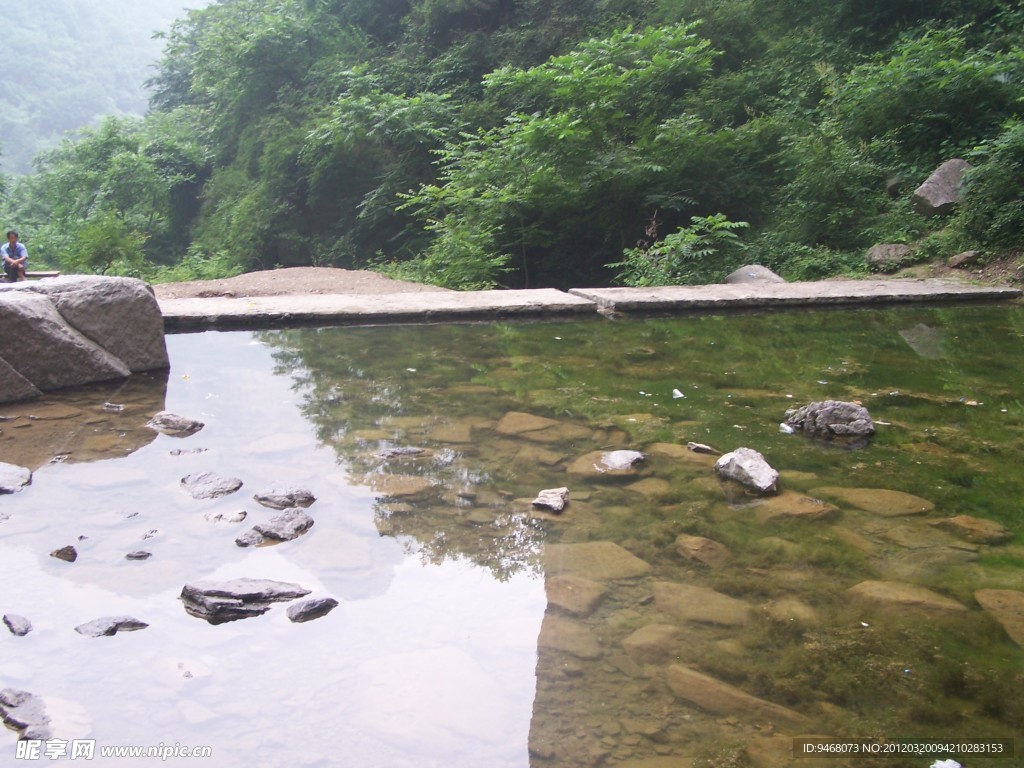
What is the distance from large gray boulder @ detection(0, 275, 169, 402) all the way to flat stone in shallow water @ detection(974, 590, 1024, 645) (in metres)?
3.80

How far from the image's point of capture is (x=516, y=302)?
534 centimetres

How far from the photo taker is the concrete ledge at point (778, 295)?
215 inches

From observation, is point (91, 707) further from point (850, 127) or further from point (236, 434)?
point (850, 127)

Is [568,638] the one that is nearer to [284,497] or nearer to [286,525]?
[286,525]

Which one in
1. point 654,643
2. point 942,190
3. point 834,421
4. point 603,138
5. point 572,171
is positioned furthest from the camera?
point 603,138

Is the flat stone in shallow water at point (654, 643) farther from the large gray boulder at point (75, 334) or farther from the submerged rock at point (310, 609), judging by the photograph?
the large gray boulder at point (75, 334)

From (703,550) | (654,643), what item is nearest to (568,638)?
(654,643)

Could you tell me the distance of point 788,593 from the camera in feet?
6.36

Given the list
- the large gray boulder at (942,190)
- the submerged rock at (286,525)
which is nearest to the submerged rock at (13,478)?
the submerged rock at (286,525)

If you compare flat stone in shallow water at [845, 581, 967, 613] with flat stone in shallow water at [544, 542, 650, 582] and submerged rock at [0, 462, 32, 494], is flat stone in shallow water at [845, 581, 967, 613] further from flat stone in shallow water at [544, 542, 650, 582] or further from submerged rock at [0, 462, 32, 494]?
submerged rock at [0, 462, 32, 494]

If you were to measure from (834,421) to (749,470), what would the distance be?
2.33 ft

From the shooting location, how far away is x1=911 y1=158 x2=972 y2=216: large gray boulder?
27.0 ft

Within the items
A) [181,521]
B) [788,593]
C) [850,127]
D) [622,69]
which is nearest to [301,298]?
[181,521]

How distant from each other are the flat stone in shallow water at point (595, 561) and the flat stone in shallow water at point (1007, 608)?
2.66 ft
